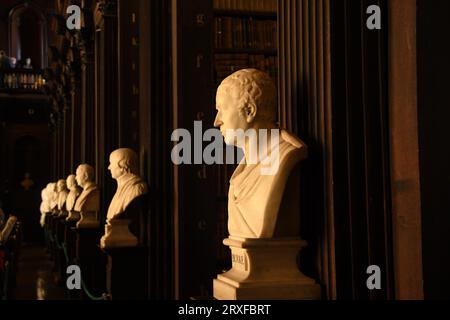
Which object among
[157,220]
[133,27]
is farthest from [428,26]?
[133,27]

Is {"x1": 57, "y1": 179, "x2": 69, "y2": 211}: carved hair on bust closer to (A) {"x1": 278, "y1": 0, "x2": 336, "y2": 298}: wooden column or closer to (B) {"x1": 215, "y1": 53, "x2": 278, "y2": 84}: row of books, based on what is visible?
(B) {"x1": 215, "y1": 53, "x2": 278, "y2": 84}: row of books

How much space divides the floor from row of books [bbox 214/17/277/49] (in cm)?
247

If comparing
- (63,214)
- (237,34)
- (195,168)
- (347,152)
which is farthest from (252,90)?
(63,214)

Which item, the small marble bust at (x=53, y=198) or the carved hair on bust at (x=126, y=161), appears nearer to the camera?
the carved hair on bust at (x=126, y=161)

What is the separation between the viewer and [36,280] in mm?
8703

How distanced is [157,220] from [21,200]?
12.8 metres

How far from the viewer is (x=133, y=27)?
5.07 m

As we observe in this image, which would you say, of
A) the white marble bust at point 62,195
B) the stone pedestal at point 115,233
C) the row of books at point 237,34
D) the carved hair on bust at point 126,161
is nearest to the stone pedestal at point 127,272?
the stone pedestal at point 115,233

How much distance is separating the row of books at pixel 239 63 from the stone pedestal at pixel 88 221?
6.92 feet

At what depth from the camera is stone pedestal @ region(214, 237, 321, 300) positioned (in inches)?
73.1

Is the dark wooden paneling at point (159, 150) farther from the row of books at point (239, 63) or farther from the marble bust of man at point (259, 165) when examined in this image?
the marble bust of man at point (259, 165)

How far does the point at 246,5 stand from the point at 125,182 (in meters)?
1.67

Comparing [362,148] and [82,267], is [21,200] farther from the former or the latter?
[362,148]

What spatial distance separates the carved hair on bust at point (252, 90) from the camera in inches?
78.7
